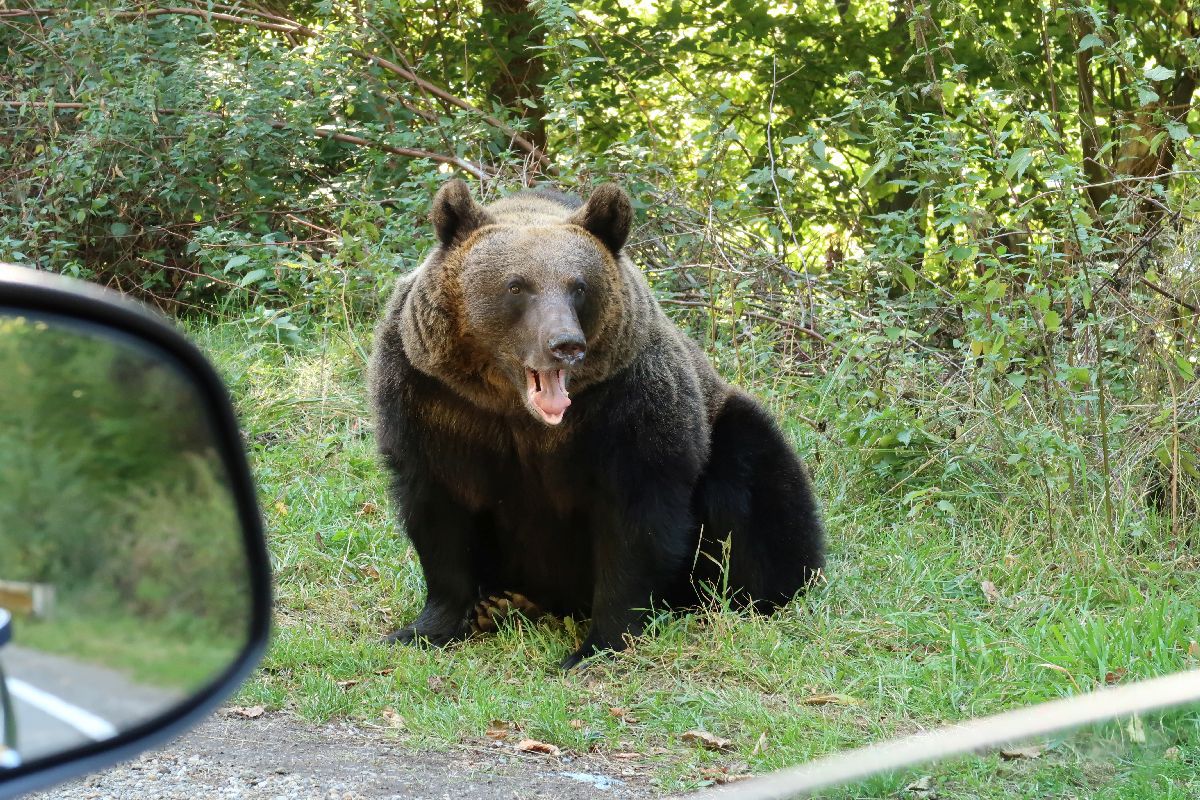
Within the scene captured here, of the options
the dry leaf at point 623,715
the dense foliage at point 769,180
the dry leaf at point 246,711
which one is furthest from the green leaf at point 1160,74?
the dry leaf at point 246,711

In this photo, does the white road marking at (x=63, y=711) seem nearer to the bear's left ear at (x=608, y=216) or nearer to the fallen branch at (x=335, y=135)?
the bear's left ear at (x=608, y=216)

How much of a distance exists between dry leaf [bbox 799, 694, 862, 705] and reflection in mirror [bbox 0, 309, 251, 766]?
3.26 metres

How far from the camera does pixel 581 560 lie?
6.12m

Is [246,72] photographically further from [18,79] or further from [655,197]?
[655,197]

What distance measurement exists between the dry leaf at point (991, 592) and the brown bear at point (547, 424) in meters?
1.07

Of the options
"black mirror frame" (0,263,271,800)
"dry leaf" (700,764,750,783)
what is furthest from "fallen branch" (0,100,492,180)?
"black mirror frame" (0,263,271,800)

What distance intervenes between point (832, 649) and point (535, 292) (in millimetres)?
1969

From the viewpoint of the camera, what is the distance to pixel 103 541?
1853mm

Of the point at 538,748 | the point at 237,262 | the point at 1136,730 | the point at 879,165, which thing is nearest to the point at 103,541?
the point at 538,748

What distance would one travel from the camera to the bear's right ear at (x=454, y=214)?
5691 mm

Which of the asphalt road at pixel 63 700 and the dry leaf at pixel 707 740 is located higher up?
the asphalt road at pixel 63 700

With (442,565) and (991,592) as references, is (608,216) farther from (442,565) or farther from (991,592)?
(991,592)

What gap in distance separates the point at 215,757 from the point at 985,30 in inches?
191

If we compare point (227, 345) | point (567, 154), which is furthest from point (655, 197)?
point (227, 345)
